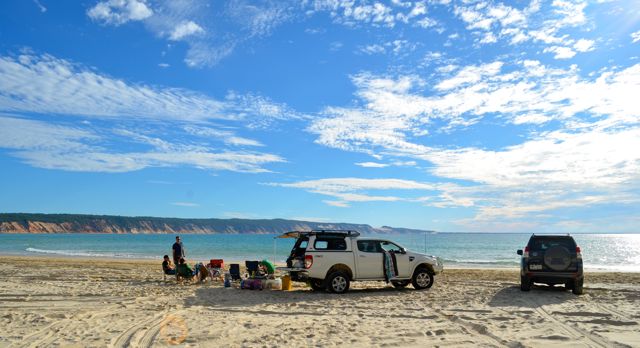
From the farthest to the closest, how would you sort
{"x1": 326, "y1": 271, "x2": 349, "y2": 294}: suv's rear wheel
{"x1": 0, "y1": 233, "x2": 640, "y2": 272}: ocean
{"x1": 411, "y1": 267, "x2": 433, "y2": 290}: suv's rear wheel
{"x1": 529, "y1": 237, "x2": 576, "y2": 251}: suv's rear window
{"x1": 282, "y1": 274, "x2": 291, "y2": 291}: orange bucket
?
1. {"x1": 0, "y1": 233, "x2": 640, "y2": 272}: ocean
2. {"x1": 411, "y1": 267, "x2": 433, "y2": 290}: suv's rear wheel
3. {"x1": 529, "y1": 237, "x2": 576, "y2": 251}: suv's rear window
4. {"x1": 282, "y1": 274, "x2": 291, "y2": 291}: orange bucket
5. {"x1": 326, "y1": 271, "x2": 349, "y2": 294}: suv's rear wheel

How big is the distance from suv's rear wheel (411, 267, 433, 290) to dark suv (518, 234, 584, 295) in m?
2.65

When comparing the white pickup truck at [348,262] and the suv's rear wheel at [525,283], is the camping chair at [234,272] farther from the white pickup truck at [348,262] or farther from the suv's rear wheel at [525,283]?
the suv's rear wheel at [525,283]

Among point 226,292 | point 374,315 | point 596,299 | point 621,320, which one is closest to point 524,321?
point 621,320

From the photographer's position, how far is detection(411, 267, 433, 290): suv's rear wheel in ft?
46.9

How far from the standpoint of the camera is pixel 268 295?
12750 mm

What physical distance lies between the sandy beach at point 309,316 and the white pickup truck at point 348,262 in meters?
0.45

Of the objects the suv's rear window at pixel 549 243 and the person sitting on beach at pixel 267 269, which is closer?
the suv's rear window at pixel 549 243

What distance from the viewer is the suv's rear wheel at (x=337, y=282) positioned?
13250mm

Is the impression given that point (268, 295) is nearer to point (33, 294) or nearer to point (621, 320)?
point (33, 294)

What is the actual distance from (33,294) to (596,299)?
1449 cm

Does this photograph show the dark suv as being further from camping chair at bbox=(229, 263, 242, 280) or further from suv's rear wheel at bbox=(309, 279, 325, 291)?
camping chair at bbox=(229, 263, 242, 280)

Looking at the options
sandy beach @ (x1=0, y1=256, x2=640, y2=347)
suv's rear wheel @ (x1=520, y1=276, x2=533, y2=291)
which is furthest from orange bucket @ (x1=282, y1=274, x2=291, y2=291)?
suv's rear wheel @ (x1=520, y1=276, x2=533, y2=291)

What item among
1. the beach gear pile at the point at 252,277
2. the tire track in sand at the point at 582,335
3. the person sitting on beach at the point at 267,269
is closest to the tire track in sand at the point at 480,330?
the tire track in sand at the point at 582,335

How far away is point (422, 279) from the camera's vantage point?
14.4 m
